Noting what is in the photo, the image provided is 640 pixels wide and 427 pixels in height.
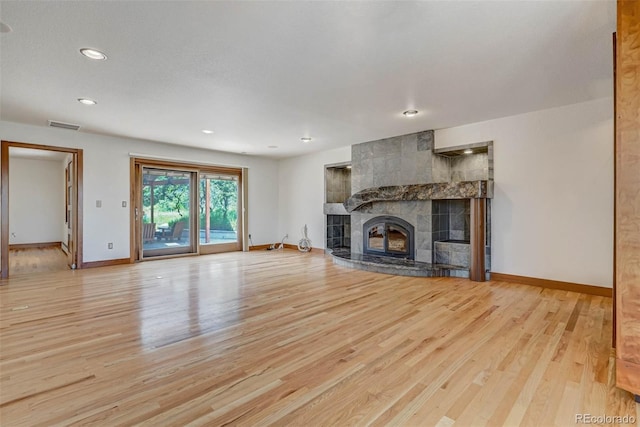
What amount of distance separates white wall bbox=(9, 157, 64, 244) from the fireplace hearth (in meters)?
8.69

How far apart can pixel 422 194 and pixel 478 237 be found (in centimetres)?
107

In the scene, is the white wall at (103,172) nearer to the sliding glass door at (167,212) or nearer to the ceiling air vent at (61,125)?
the ceiling air vent at (61,125)

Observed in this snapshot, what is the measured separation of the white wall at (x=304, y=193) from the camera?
741 cm

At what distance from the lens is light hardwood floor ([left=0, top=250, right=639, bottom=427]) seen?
5.34 feet

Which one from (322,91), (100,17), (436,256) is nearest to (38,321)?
(100,17)

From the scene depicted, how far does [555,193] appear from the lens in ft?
13.4

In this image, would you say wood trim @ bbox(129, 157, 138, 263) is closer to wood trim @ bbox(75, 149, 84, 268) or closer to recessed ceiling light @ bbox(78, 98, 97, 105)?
wood trim @ bbox(75, 149, 84, 268)

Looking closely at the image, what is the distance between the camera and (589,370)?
2020 mm

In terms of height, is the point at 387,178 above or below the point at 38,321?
above

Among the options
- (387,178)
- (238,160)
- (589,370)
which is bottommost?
(589,370)

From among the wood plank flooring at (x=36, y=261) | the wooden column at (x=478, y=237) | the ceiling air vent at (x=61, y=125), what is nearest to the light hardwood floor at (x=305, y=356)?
the wooden column at (x=478, y=237)

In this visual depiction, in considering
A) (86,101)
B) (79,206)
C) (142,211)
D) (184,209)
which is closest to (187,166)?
(184,209)

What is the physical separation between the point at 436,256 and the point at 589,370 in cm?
319

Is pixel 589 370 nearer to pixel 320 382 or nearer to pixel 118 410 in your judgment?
pixel 320 382
